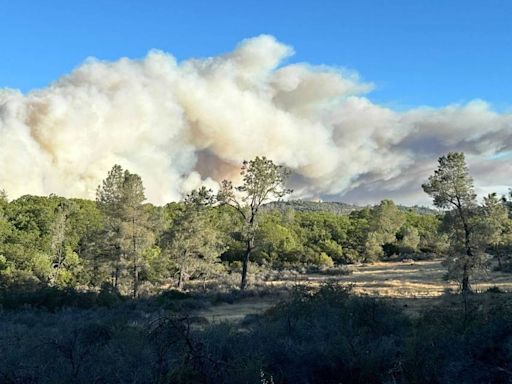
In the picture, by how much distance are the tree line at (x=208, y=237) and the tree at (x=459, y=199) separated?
0.06 m

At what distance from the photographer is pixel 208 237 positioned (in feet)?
143

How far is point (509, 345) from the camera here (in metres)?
7.19

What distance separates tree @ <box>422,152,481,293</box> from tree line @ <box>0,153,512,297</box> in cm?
6

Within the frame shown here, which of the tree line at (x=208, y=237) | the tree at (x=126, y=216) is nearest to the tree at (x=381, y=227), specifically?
the tree line at (x=208, y=237)

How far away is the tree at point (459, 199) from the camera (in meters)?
26.4

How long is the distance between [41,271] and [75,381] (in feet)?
138

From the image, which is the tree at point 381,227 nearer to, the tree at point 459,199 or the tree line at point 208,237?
the tree line at point 208,237

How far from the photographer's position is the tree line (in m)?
27.5

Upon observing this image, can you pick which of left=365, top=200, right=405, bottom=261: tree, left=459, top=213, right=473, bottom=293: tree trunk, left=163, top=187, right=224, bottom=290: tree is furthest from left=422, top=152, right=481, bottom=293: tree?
left=365, top=200, right=405, bottom=261: tree

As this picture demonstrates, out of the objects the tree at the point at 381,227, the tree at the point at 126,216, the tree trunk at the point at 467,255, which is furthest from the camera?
the tree at the point at 381,227

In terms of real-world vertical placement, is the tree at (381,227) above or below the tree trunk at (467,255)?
above

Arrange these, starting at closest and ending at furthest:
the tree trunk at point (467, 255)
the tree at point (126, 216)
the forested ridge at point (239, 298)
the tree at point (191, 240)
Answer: the forested ridge at point (239, 298)
the tree trunk at point (467, 255)
the tree at point (126, 216)
the tree at point (191, 240)

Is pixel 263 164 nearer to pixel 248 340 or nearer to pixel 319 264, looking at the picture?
pixel 248 340

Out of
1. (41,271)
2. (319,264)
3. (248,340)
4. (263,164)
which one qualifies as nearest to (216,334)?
(248,340)
